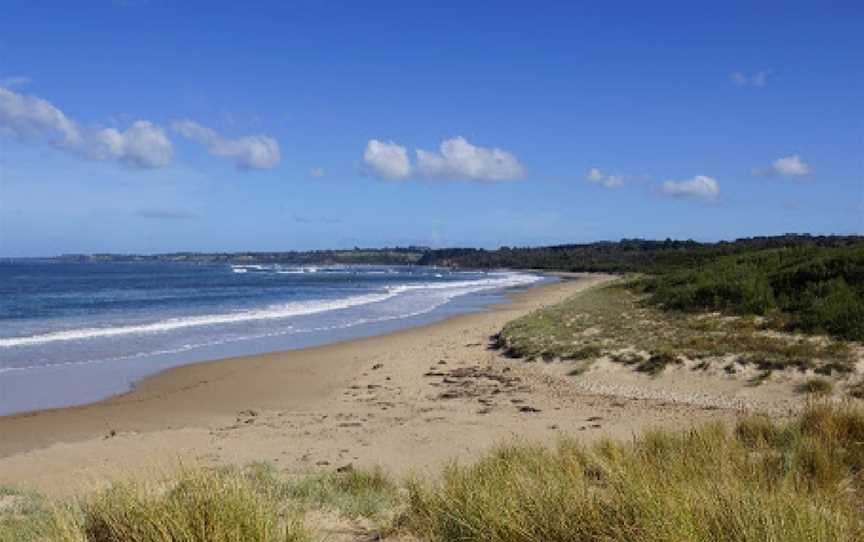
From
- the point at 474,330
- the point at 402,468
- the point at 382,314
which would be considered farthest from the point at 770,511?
the point at 382,314

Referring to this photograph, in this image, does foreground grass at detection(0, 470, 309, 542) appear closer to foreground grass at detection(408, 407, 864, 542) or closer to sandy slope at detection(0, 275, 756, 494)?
foreground grass at detection(408, 407, 864, 542)

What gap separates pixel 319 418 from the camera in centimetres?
1359

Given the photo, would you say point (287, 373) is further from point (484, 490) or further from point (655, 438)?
point (484, 490)

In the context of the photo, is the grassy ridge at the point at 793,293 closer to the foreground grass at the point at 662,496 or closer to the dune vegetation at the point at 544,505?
the foreground grass at the point at 662,496

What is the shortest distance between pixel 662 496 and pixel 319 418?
400 inches

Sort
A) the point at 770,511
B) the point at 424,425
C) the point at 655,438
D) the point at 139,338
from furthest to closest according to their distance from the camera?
the point at 139,338
the point at 424,425
the point at 655,438
the point at 770,511

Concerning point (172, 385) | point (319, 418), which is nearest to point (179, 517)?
point (319, 418)

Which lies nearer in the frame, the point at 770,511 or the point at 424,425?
the point at 770,511

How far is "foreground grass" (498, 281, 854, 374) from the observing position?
572 inches

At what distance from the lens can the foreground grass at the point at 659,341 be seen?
47.7 ft

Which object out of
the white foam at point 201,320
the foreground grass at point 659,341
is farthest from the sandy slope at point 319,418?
the white foam at point 201,320

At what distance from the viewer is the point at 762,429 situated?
8.17m

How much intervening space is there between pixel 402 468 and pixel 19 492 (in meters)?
4.40

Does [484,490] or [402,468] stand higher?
[484,490]
